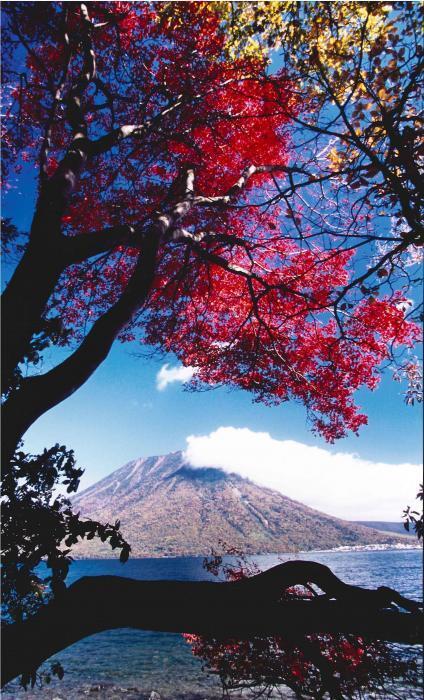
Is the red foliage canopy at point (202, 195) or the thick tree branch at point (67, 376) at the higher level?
the red foliage canopy at point (202, 195)

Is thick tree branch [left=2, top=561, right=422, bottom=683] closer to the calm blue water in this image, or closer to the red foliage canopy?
the red foliage canopy

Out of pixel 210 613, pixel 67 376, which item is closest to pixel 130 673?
pixel 210 613

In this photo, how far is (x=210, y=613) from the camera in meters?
2.56

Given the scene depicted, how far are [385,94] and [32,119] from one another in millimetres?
8157

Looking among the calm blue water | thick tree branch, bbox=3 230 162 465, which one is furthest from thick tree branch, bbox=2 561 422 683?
the calm blue water

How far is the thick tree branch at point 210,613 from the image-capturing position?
2.44 meters

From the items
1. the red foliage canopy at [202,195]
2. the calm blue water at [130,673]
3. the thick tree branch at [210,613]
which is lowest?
the calm blue water at [130,673]

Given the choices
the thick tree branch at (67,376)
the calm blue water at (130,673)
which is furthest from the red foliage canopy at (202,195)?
the calm blue water at (130,673)

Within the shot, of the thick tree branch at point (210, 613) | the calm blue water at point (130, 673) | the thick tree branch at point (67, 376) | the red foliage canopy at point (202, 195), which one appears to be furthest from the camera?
the calm blue water at point (130, 673)

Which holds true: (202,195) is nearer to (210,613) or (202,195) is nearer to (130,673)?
(210,613)

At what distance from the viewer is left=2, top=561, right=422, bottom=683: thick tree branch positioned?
2.44 m

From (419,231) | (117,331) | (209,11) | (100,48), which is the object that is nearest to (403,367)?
(419,231)

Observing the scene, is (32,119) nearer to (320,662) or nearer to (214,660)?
(320,662)

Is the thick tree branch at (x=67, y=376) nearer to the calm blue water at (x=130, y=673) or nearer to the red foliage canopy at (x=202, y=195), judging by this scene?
the red foliage canopy at (x=202, y=195)
